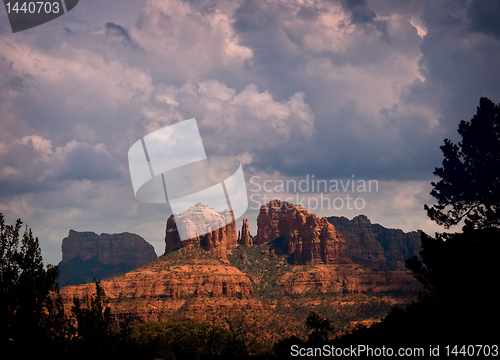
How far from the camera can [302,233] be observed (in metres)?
171

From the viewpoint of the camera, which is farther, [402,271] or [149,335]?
[402,271]

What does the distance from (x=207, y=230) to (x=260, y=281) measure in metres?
32.6

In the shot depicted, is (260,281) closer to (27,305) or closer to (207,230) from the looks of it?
(207,230)

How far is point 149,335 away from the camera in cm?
6444

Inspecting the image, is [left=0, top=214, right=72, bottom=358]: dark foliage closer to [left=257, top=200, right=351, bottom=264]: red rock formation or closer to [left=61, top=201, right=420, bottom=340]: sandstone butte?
[left=61, top=201, right=420, bottom=340]: sandstone butte

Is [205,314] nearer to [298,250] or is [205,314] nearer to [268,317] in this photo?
[268,317]

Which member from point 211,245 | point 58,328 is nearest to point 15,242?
point 58,328

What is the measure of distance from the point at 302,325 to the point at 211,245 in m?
66.4

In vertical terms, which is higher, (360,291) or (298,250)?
(298,250)

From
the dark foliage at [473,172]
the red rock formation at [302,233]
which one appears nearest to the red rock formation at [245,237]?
the red rock formation at [302,233]

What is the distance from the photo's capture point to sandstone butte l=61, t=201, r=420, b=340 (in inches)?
4656

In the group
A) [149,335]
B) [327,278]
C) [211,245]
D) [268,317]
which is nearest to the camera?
[149,335]

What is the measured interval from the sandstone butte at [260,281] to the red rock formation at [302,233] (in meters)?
0.38

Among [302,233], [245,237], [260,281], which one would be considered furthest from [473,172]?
[245,237]
